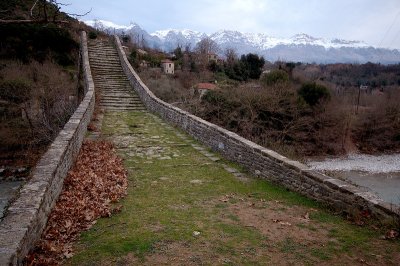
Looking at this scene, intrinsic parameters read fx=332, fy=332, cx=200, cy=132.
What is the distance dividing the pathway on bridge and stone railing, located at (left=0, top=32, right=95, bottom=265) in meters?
0.59

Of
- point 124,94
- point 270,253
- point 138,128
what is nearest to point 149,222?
point 270,253

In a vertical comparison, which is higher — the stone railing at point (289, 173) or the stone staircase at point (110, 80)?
the stone staircase at point (110, 80)

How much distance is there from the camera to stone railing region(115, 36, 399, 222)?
4.95m

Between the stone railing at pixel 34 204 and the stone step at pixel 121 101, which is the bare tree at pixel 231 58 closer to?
the stone step at pixel 121 101

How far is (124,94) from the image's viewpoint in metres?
17.4

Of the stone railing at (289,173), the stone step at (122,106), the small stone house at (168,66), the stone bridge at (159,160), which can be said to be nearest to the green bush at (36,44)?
the small stone house at (168,66)

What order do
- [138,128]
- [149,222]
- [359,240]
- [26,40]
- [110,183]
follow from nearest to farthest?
[359,240] < [149,222] < [110,183] < [138,128] < [26,40]

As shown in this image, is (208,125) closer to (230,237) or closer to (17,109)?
(230,237)

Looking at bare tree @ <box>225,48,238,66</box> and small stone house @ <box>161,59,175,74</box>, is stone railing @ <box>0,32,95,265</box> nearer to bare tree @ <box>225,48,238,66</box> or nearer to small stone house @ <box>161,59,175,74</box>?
small stone house @ <box>161,59,175,74</box>

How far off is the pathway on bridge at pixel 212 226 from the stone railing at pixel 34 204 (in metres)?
0.59

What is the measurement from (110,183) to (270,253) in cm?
356

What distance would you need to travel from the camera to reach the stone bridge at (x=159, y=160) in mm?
3918

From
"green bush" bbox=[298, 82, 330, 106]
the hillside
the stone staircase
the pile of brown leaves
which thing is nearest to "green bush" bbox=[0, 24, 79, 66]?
the hillside

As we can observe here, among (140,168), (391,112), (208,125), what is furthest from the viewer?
(391,112)
